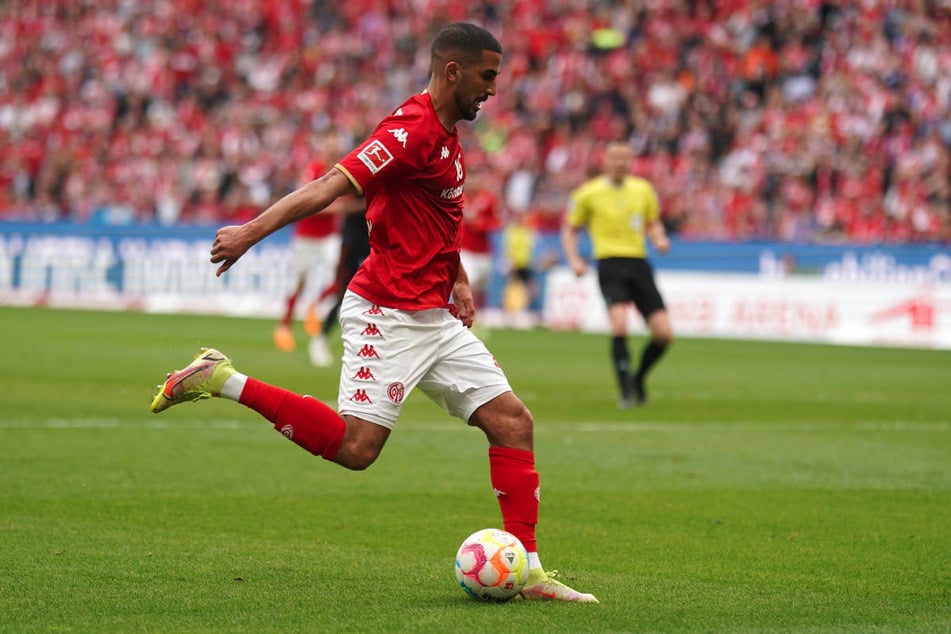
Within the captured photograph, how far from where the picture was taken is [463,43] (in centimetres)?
568

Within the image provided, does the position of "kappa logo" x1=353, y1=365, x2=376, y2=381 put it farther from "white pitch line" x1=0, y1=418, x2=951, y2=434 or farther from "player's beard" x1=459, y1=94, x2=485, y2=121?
"white pitch line" x1=0, y1=418, x2=951, y2=434

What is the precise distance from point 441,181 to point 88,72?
3653 centimetres

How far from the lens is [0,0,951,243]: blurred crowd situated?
85.0 ft

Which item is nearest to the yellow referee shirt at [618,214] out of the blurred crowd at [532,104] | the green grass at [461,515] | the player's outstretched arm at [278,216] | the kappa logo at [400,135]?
the green grass at [461,515]

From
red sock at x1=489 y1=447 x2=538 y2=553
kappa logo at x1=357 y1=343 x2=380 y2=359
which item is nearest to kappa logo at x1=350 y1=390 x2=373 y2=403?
kappa logo at x1=357 y1=343 x2=380 y2=359

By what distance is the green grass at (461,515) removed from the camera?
17.5 feet

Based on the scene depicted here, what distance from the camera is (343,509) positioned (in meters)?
7.79

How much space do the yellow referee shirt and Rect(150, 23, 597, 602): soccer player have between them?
314 inches

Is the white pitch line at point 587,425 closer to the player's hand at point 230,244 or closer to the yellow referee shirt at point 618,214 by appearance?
the yellow referee shirt at point 618,214

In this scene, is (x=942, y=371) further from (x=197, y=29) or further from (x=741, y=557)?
(x=197, y=29)

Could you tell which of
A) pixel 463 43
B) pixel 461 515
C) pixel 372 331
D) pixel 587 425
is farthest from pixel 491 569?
pixel 587 425

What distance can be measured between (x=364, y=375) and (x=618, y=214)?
8.34 metres

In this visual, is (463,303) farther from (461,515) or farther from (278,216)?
(461,515)

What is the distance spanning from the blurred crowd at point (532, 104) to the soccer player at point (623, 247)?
11115mm
